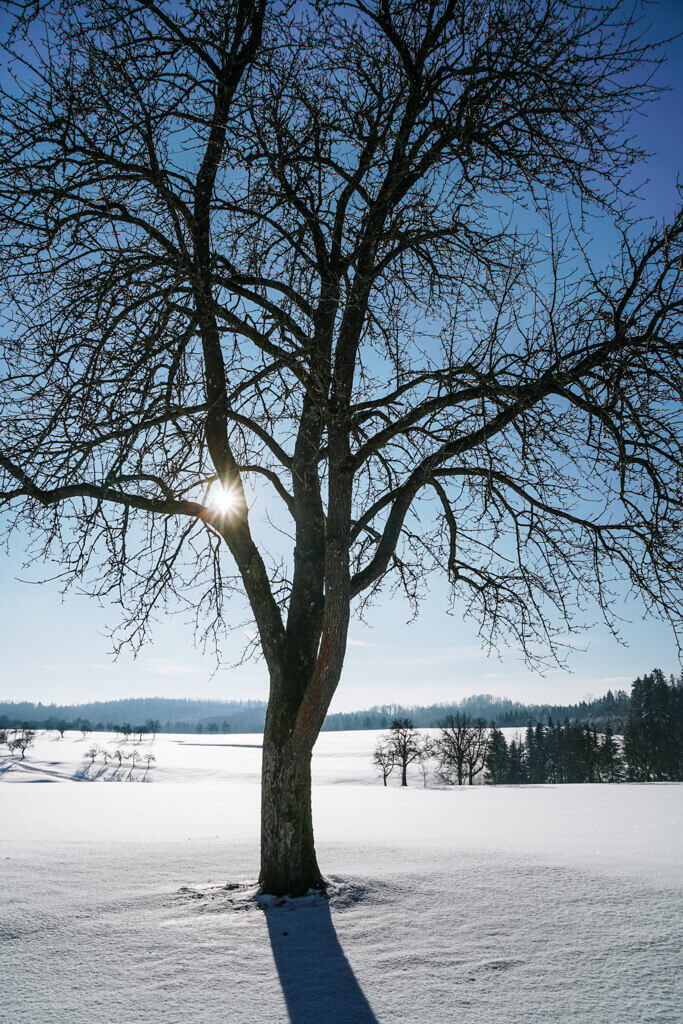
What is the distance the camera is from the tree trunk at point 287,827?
19.3 feet

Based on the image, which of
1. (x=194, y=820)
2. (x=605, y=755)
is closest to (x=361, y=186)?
(x=194, y=820)

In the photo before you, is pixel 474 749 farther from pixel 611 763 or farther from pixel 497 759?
pixel 611 763

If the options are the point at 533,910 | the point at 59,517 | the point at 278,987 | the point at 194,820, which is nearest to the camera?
the point at 278,987

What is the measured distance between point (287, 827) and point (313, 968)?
1.87m

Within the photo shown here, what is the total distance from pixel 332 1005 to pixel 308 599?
145 inches

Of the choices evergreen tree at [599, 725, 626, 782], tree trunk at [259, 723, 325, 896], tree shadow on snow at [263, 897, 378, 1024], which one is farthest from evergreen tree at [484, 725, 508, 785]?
tree shadow on snow at [263, 897, 378, 1024]

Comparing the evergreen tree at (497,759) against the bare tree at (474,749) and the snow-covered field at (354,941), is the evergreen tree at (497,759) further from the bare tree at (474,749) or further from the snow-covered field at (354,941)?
the snow-covered field at (354,941)

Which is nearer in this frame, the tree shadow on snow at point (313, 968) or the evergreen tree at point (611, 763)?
the tree shadow on snow at point (313, 968)

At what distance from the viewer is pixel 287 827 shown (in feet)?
19.5

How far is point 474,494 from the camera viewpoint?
6199mm

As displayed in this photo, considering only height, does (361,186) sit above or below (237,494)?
above

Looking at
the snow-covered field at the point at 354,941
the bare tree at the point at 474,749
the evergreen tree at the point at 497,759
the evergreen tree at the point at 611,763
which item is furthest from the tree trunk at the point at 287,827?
the evergreen tree at the point at 497,759

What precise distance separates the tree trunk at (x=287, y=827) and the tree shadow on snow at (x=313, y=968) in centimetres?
32

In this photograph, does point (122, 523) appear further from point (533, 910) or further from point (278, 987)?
point (533, 910)
